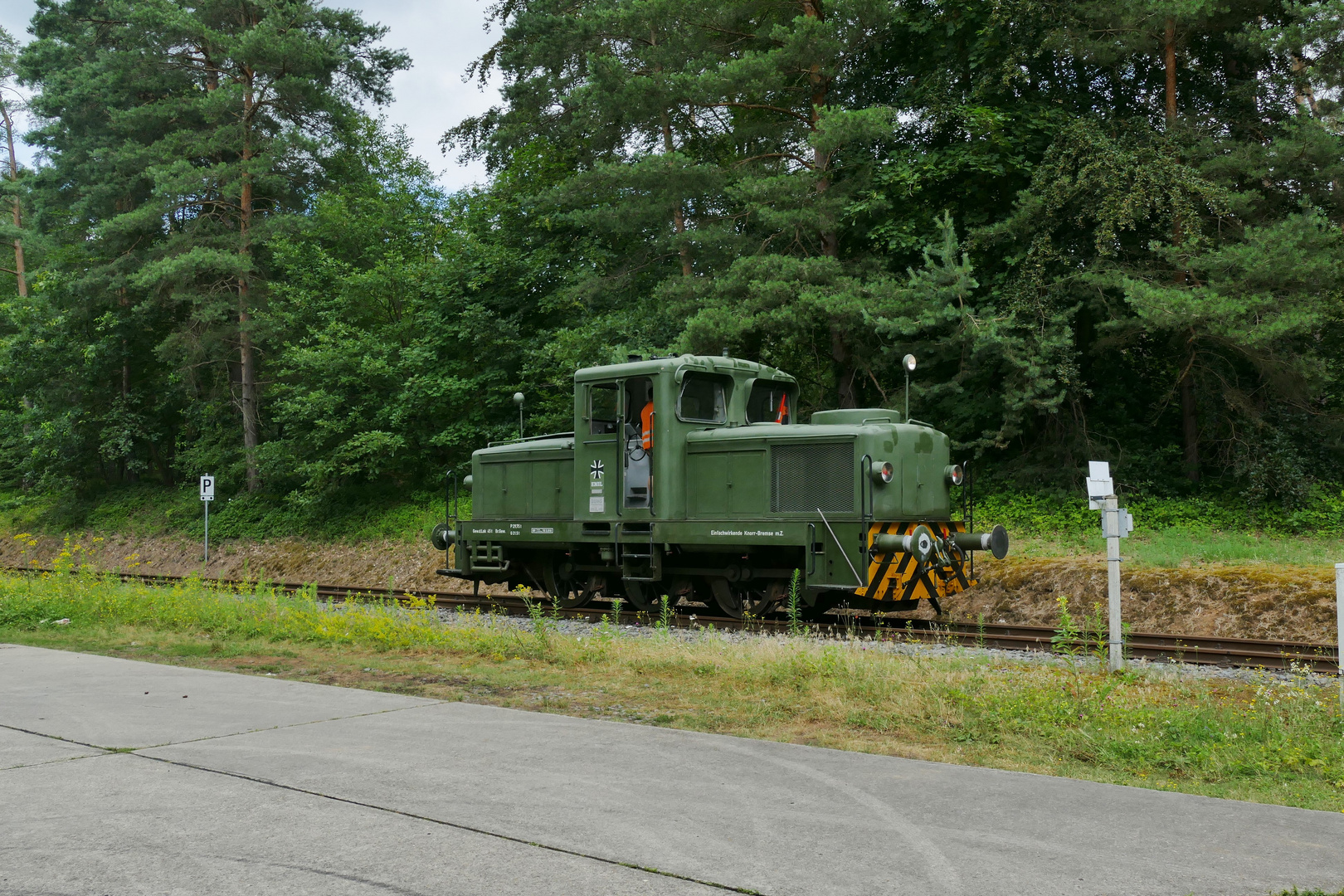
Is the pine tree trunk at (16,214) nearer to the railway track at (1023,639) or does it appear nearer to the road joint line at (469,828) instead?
the railway track at (1023,639)

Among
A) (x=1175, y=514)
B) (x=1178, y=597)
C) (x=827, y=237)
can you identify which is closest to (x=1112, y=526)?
(x=1178, y=597)

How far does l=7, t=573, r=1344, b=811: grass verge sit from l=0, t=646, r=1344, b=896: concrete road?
2.49 feet

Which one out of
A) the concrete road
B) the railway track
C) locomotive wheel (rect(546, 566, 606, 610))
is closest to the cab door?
locomotive wheel (rect(546, 566, 606, 610))

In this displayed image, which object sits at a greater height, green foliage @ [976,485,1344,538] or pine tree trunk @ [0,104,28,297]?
pine tree trunk @ [0,104,28,297]

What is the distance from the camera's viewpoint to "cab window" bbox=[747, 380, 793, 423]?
44.8ft

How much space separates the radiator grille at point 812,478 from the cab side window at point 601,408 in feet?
7.82

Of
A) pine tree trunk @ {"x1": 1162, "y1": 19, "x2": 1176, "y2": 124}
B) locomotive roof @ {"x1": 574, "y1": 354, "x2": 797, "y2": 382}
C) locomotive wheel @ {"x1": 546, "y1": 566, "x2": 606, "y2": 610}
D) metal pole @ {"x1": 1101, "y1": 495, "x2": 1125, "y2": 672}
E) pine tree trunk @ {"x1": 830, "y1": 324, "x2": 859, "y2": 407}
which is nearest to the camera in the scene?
metal pole @ {"x1": 1101, "y1": 495, "x2": 1125, "y2": 672}

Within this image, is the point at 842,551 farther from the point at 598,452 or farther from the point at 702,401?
the point at 598,452

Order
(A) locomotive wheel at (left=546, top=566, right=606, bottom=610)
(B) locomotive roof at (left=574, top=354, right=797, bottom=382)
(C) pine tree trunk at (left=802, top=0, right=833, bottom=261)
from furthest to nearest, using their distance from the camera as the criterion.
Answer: (C) pine tree trunk at (left=802, top=0, right=833, bottom=261)
(A) locomotive wheel at (left=546, top=566, right=606, bottom=610)
(B) locomotive roof at (left=574, top=354, right=797, bottom=382)

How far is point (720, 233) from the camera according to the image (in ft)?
65.9

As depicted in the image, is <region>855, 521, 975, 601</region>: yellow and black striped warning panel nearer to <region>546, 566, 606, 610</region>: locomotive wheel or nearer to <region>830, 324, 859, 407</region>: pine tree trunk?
<region>546, 566, 606, 610</region>: locomotive wheel

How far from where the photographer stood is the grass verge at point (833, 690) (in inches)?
232

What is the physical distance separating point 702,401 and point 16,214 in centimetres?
4514

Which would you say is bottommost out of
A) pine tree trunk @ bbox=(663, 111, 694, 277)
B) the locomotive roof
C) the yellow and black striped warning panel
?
the yellow and black striped warning panel
